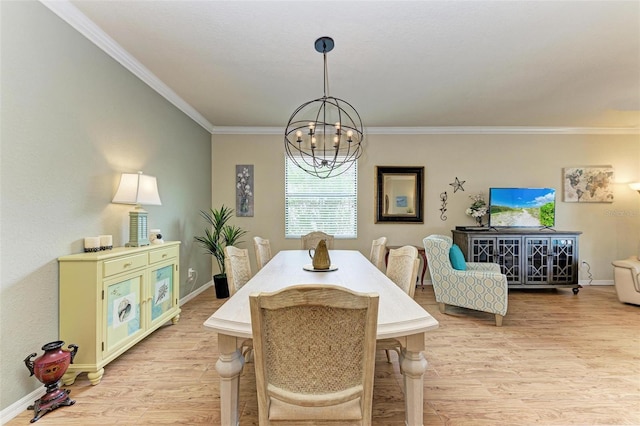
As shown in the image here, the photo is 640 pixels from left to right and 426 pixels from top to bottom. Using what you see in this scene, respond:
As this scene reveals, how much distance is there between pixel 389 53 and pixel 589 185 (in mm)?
4596

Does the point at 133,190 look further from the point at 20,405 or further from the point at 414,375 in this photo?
the point at 414,375

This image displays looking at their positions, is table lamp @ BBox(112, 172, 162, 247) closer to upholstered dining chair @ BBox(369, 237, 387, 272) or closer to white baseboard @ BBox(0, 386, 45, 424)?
white baseboard @ BBox(0, 386, 45, 424)

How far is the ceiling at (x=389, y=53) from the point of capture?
2.06 meters

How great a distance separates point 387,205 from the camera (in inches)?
195

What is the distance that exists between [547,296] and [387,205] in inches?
105

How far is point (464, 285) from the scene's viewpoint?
11.1 feet

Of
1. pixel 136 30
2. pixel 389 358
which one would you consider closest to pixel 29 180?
pixel 136 30

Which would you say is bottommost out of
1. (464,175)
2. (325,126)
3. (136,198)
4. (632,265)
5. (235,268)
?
(632,265)

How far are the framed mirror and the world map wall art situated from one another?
2.44m

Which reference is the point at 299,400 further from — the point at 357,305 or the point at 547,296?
the point at 547,296

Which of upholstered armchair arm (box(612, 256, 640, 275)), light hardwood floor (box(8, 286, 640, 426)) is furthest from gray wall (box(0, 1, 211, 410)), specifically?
upholstered armchair arm (box(612, 256, 640, 275))

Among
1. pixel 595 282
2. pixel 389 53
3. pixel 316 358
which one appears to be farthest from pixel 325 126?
pixel 595 282

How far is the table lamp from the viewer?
8.39 ft

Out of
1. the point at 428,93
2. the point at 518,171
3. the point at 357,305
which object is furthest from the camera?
the point at 518,171
